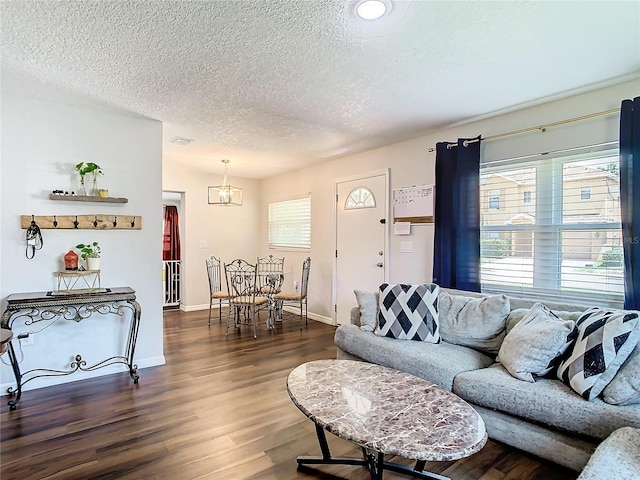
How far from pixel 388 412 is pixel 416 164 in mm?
3127

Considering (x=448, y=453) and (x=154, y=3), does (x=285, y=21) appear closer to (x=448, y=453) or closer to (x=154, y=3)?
(x=154, y=3)

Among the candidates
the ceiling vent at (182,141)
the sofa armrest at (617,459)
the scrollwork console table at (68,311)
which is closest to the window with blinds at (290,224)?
the ceiling vent at (182,141)

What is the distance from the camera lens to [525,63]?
2.46 metres

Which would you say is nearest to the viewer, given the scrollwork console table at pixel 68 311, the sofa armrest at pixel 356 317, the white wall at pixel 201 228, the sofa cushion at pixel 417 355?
the sofa cushion at pixel 417 355

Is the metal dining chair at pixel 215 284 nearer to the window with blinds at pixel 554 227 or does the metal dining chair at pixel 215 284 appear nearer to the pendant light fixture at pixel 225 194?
the pendant light fixture at pixel 225 194

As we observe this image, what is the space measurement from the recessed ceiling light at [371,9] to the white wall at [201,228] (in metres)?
4.56

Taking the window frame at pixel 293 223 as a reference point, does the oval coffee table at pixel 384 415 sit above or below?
below

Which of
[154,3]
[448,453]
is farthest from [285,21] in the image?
[448,453]

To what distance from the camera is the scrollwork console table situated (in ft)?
9.37

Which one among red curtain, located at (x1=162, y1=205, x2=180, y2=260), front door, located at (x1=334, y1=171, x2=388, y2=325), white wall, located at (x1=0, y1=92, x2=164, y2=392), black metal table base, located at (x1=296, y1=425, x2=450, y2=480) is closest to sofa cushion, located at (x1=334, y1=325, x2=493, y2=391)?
black metal table base, located at (x1=296, y1=425, x2=450, y2=480)

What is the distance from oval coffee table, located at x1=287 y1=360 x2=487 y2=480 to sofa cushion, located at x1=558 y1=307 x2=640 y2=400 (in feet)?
2.48

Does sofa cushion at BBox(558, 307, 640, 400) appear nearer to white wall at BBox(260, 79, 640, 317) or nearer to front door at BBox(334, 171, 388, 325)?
white wall at BBox(260, 79, 640, 317)

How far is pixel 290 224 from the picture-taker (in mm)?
6477

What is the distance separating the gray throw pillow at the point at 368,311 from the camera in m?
3.18
